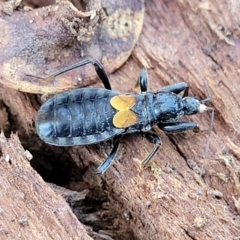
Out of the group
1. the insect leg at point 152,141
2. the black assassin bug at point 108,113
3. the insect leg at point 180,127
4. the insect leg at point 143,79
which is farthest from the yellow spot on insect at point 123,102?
the insect leg at point 180,127

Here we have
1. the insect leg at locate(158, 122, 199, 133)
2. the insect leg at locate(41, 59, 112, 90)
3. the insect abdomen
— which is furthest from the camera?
the insect leg at locate(158, 122, 199, 133)

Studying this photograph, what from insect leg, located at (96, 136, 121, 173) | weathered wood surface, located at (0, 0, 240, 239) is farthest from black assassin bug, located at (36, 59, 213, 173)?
weathered wood surface, located at (0, 0, 240, 239)

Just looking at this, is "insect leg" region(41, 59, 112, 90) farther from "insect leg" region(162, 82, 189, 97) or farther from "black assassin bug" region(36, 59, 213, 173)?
"insect leg" region(162, 82, 189, 97)

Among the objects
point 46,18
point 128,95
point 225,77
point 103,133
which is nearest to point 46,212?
point 103,133

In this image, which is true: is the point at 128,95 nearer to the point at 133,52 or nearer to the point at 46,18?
the point at 133,52

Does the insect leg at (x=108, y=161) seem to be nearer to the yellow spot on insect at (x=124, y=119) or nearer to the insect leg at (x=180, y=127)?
the yellow spot on insect at (x=124, y=119)
